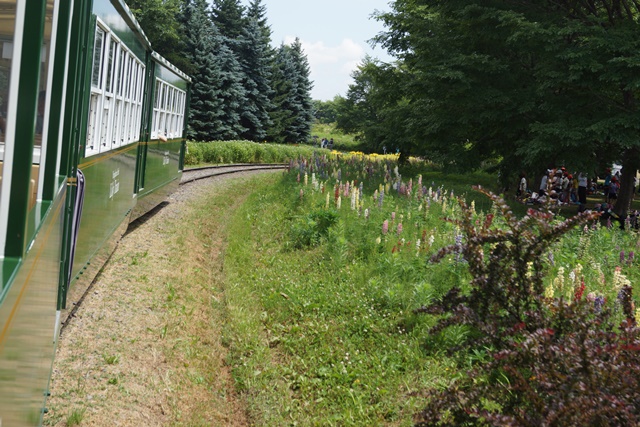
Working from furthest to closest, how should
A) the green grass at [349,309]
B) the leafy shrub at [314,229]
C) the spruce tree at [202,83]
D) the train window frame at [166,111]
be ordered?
the spruce tree at [202,83] → the train window frame at [166,111] → the leafy shrub at [314,229] → the green grass at [349,309]

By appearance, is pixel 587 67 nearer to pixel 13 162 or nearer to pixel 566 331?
pixel 566 331

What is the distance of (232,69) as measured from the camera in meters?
46.2

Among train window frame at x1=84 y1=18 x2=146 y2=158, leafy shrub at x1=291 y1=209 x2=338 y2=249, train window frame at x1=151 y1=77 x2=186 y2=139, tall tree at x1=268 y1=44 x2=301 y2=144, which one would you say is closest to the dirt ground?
leafy shrub at x1=291 y1=209 x2=338 y2=249

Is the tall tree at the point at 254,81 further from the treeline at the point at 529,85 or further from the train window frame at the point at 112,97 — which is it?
the train window frame at the point at 112,97

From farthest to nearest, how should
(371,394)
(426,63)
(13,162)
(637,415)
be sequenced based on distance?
(426,63) → (371,394) → (637,415) → (13,162)

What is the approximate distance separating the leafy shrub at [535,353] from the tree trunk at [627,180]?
15.9 m

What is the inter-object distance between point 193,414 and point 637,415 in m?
3.24

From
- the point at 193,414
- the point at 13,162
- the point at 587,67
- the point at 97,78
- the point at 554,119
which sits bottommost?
the point at 193,414

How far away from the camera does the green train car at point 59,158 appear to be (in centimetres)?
211

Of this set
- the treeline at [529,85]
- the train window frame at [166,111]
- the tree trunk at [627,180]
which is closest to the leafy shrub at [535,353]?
the train window frame at [166,111]

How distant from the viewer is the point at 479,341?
14.2 feet

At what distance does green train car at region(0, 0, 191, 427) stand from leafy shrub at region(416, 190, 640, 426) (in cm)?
228

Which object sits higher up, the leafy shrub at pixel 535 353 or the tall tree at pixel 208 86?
the tall tree at pixel 208 86

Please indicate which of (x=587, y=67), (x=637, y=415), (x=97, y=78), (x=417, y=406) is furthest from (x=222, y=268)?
(x=587, y=67)
